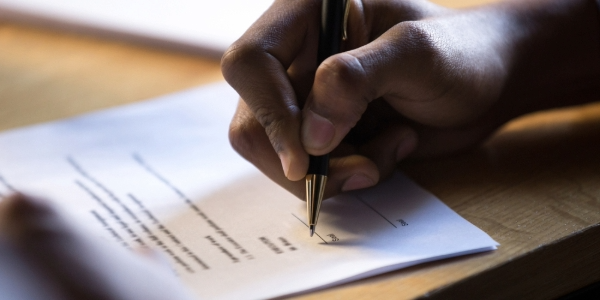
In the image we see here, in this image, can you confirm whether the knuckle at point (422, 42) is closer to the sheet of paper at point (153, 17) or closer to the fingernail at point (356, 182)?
the fingernail at point (356, 182)

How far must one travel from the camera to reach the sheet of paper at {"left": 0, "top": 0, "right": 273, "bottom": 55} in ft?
3.42

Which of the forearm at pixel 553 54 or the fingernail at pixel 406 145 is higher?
the forearm at pixel 553 54

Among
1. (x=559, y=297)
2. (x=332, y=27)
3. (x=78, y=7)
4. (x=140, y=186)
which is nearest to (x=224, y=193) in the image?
(x=140, y=186)

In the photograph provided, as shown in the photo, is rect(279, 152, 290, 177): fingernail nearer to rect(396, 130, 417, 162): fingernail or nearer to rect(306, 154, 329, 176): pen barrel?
rect(306, 154, 329, 176): pen barrel

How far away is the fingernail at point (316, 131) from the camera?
56 centimetres

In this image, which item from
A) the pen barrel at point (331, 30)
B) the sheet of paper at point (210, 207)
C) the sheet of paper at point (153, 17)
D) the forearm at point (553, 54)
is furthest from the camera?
the sheet of paper at point (153, 17)

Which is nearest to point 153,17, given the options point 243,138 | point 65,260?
point 243,138

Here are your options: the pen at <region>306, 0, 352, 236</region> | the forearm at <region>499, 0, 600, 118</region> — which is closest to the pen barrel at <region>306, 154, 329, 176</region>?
the pen at <region>306, 0, 352, 236</region>

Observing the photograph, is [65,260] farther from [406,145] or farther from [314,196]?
[406,145]

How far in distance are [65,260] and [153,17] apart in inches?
29.0

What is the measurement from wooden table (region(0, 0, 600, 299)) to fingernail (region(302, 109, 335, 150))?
13 centimetres

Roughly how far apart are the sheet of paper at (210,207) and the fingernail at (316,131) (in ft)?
0.25

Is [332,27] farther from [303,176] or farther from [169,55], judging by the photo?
[169,55]

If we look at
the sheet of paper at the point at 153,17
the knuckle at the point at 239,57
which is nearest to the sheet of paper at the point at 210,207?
the knuckle at the point at 239,57
